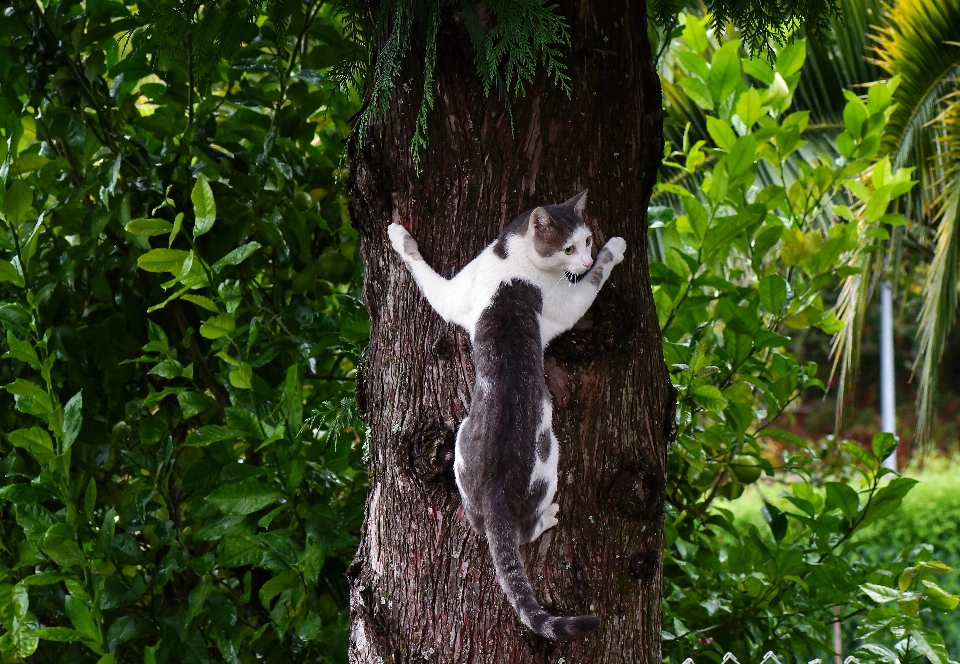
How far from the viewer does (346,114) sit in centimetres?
212

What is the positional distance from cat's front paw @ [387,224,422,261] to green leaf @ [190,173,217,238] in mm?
482

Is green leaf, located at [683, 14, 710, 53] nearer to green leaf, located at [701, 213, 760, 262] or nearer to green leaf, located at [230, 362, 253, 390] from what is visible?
green leaf, located at [701, 213, 760, 262]

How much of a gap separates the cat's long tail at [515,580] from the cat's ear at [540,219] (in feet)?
1.36

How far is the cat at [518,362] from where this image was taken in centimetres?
120

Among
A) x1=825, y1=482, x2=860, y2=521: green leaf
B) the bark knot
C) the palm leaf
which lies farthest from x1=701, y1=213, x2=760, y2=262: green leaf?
the palm leaf

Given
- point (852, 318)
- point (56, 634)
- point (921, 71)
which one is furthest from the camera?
point (921, 71)

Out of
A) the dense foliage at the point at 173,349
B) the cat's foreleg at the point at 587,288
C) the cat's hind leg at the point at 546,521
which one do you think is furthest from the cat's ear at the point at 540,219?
the dense foliage at the point at 173,349

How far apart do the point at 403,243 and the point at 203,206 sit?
55 centimetres

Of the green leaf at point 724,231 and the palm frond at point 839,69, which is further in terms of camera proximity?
the palm frond at point 839,69

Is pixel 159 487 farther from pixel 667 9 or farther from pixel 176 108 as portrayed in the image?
pixel 667 9

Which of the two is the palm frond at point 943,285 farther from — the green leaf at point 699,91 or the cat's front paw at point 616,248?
the cat's front paw at point 616,248

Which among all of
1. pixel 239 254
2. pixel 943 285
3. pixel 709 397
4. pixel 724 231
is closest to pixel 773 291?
pixel 724 231

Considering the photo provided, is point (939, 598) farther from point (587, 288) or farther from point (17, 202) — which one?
point (17, 202)

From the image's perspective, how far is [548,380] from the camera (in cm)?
131
